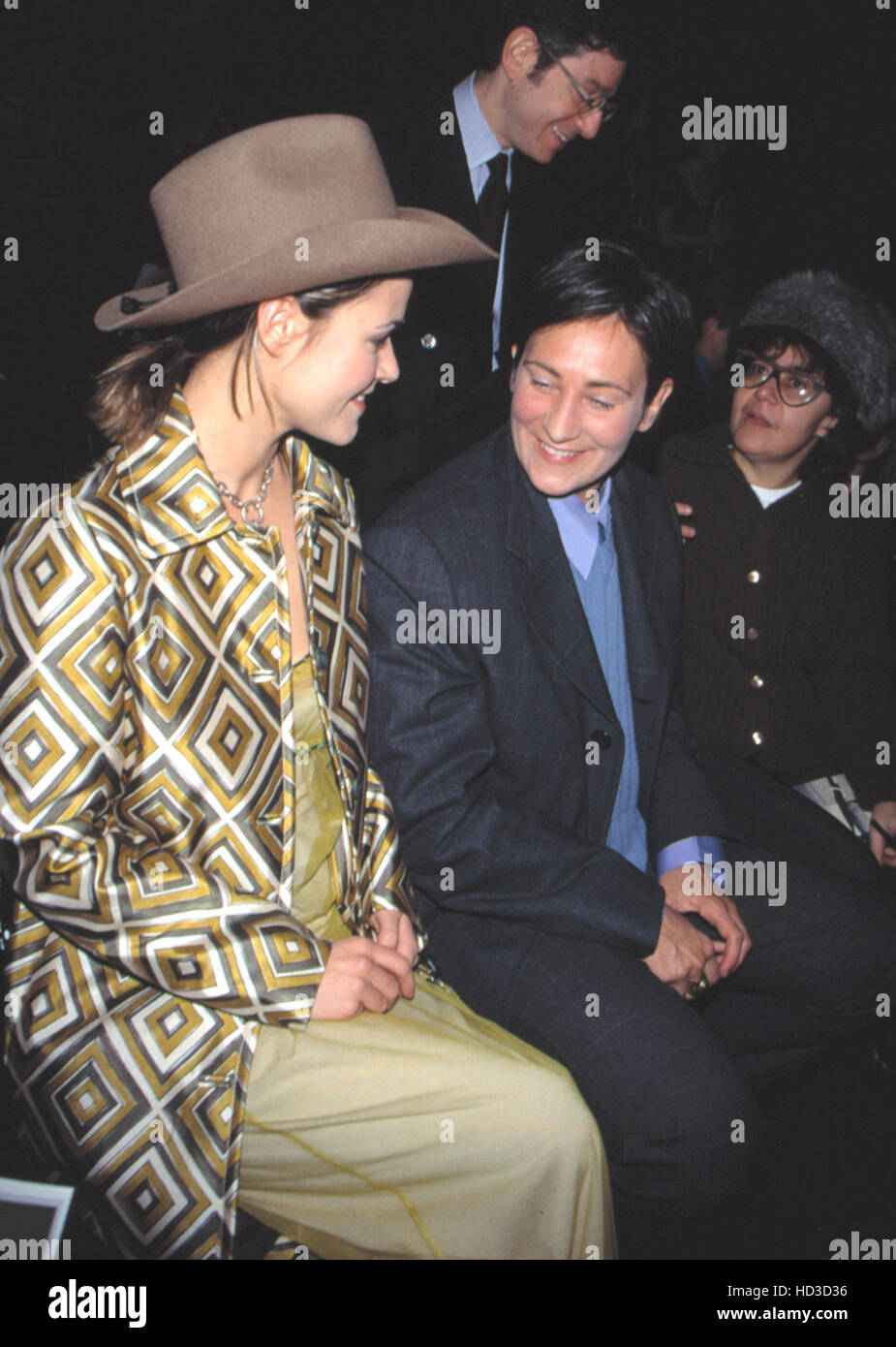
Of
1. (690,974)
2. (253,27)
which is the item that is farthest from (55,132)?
(690,974)

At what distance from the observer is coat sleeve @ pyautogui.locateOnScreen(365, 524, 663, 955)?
184cm

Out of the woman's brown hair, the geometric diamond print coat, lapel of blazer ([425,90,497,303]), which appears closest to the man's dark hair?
lapel of blazer ([425,90,497,303])

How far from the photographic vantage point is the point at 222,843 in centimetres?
159

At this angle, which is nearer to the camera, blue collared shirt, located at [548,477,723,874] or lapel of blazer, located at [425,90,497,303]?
blue collared shirt, located at [548,477,723,874]

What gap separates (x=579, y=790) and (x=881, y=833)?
1.02 metres

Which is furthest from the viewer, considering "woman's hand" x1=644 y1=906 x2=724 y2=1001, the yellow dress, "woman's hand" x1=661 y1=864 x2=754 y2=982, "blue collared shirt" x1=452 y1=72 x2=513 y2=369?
"blue collared shirt" x1=452 y1=72 x2=513 y2=369

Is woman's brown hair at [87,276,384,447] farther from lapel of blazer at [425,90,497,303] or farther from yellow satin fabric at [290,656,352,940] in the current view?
lapel of blazer at [425,90,497,303]

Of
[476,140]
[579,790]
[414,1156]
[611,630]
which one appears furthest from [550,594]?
[476,140]

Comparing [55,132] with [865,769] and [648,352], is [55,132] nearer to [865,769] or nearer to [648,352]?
[648,352]

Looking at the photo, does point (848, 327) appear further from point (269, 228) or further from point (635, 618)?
point (269, 228)

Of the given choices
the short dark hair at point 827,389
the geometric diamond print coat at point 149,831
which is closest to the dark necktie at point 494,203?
the short dark hair at point 827,389

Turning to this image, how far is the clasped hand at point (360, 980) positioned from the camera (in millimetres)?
1556

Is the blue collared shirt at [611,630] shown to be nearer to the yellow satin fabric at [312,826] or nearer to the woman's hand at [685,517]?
the woman's hand at [685,517]

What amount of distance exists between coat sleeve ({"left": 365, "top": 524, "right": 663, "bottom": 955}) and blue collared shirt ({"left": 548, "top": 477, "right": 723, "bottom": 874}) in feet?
1.01
